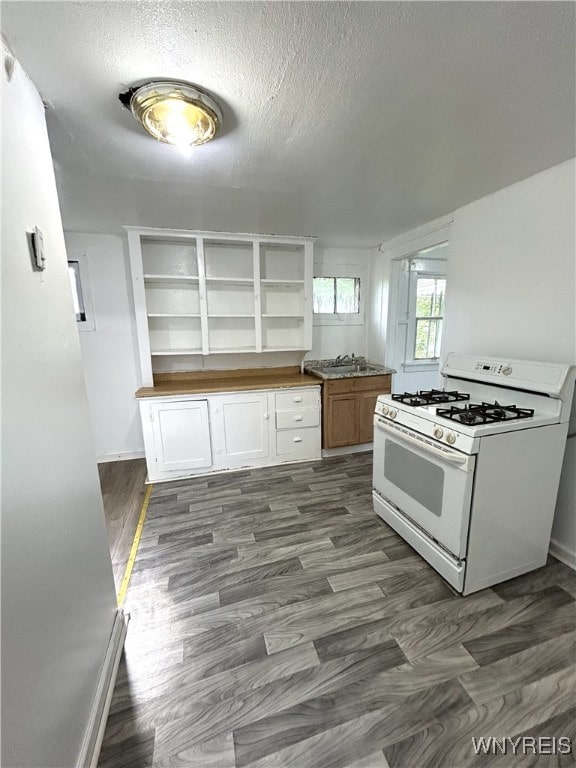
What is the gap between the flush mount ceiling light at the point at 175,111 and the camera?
1126 millimetres

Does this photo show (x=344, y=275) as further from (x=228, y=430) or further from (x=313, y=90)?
(x=313, y=90)

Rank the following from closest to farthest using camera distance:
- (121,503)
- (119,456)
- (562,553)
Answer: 1. (562,553)
2. (121,503)
3. (119,456)

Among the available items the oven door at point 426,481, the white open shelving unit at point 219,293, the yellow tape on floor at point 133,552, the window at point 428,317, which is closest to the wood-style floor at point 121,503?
the yellow tape on floor at point 133,552

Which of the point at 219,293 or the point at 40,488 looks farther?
the point at 219,293

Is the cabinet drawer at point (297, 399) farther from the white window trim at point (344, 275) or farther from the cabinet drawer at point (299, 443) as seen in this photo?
the white window trim at point (344, 275)

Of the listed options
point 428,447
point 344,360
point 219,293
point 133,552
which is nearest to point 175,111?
point 428,447

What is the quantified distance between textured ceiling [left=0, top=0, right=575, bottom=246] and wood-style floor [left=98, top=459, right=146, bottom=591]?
90.5 inches

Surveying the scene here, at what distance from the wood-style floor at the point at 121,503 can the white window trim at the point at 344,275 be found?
2.63 metres

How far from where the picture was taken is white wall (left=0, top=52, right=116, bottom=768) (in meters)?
0.71

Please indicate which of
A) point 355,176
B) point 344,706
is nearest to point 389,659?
point 344,706

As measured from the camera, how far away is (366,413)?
131 inches

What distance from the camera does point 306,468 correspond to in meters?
3.09

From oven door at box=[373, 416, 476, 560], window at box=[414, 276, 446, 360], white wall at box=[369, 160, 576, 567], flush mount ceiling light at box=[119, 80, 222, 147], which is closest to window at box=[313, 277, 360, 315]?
window at box=[414, 276, 446, 360]

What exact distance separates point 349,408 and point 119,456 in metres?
2.62
